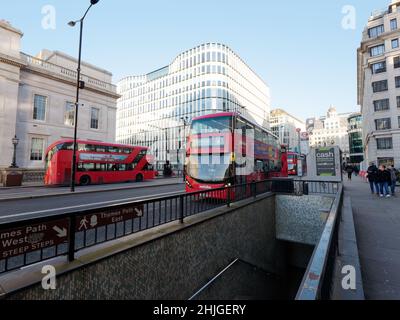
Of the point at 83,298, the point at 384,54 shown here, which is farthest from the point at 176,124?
the point at 83,298

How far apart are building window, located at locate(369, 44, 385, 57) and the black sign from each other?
36392 mm

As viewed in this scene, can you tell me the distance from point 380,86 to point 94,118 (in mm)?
47148

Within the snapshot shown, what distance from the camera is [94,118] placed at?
3134 cm

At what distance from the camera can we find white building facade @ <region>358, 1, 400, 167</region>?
1375 inches

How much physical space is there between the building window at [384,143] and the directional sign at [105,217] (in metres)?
45.2

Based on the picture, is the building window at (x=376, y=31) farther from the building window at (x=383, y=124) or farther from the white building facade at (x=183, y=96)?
the white building facade at (x=183, y=96)

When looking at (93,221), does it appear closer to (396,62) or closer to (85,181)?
(85,181)

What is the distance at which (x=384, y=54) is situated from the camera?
3616 centimetres

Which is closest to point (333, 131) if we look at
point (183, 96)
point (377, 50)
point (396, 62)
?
point (377, 50)

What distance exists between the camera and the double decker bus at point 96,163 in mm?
17062

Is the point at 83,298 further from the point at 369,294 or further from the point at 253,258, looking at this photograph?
the point at 253,258

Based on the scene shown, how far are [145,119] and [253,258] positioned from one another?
6695 centimetres
